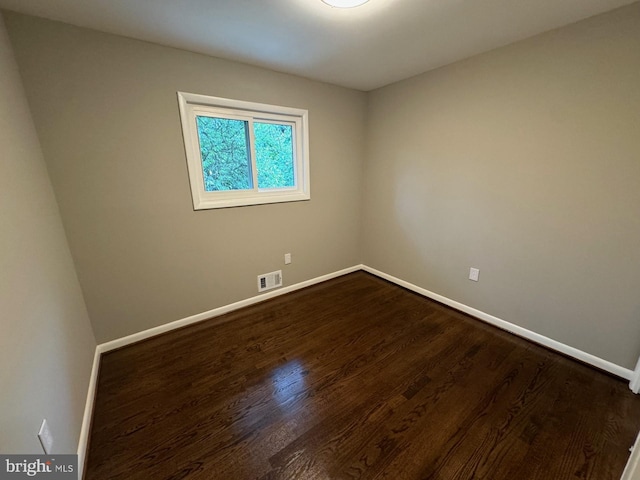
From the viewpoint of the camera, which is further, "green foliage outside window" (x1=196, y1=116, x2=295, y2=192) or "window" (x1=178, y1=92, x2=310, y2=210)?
"green foliage outside window" (x1=196, y1=116, x2=295, y2=192)

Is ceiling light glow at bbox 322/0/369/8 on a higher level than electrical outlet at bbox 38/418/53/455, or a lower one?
higher

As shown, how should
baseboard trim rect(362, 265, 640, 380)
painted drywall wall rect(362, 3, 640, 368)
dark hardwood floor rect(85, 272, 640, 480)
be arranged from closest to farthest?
dark hardwood floor rect(85, 272, 640, 480)
painted drywall wall rect(362, 3, 640, 368)
baseboard trim rect(362, 265, 640, 380)

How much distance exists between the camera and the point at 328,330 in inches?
87.0

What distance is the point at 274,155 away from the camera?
103 inches

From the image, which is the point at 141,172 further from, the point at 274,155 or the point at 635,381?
the point at 635,381

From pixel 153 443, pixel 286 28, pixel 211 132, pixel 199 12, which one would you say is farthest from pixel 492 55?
pixel 153 443

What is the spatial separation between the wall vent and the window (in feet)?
2.53

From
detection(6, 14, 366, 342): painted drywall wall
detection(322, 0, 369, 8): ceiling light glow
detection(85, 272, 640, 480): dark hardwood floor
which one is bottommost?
detection(85, 272, 640, 480): dark hardwood floor

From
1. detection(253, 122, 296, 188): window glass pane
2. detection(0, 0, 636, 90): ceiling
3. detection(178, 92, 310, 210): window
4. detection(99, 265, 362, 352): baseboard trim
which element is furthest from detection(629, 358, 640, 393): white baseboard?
detection(253, 122, 296, 188): window glass pane

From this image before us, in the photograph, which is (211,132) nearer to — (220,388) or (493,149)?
(220,388)

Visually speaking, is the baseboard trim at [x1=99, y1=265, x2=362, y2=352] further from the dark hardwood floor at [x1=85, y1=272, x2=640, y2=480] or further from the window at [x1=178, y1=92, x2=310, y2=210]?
the window at [x1=178, y1=92, x2=310, y2=210]

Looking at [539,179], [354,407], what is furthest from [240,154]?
[539,179]

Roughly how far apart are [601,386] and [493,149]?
1751mm

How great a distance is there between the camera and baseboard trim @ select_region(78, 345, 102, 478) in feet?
3.97
